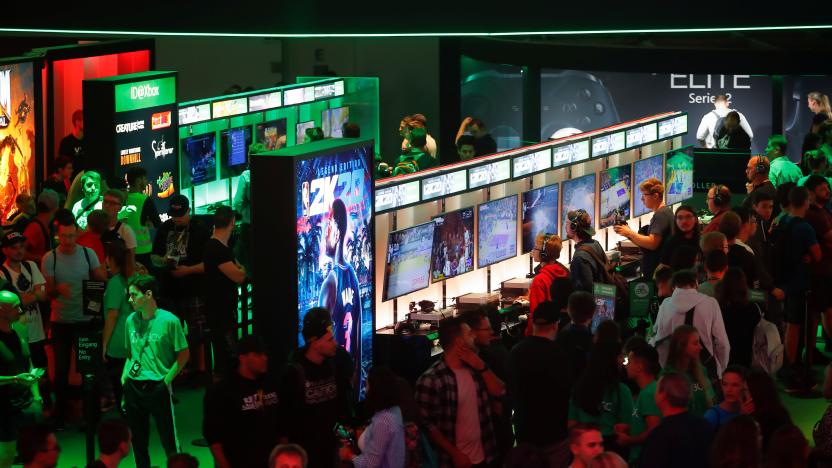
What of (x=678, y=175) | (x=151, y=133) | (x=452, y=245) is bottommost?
(x=452, y=245)

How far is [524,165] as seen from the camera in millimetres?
11766

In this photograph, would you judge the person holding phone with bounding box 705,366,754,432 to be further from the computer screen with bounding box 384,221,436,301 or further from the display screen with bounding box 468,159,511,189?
the display screen with bounding box 468,159,511,189

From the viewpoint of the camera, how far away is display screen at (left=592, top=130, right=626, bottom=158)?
13.0m

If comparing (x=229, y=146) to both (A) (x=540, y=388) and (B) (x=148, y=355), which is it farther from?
(A) (x=540, y=388)

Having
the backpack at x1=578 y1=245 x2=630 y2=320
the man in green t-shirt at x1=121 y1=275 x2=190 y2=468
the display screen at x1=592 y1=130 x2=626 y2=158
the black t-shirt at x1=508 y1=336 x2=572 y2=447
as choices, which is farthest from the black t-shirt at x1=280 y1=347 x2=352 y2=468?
the display screen at x1=592 y1=130 x2=626 y2=158

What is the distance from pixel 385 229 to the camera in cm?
1002

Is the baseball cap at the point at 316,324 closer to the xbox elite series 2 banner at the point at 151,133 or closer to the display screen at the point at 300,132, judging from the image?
the xbox elite series 2 banner at the point at 151,133

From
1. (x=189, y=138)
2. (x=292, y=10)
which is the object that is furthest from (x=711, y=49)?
(x=292, y=10)

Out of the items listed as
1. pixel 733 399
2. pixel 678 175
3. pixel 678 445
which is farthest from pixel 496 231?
pixel 678 445

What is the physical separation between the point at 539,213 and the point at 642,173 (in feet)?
7.64

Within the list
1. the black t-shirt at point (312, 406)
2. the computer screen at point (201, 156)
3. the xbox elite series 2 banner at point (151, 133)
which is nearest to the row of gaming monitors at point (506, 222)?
the black t-shirt at point (312, 406)

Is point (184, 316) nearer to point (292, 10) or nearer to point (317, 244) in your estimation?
point (317, 244)

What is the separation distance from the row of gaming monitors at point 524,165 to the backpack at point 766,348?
2.48m

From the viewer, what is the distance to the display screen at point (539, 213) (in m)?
11.8
